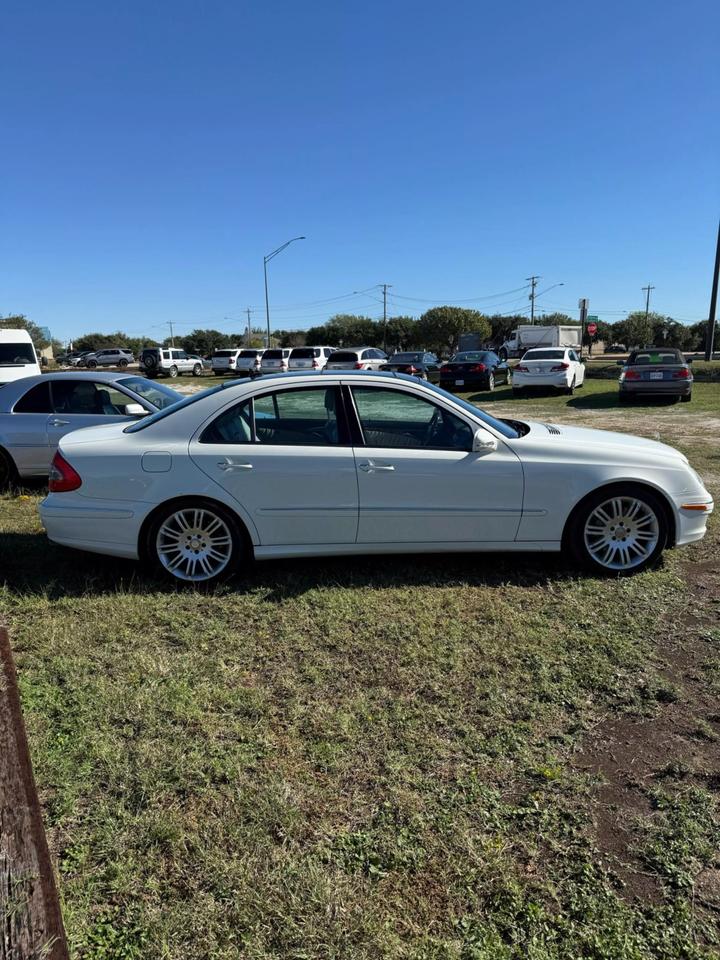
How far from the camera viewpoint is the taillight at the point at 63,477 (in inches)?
174

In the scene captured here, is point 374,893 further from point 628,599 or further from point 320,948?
point 628,599

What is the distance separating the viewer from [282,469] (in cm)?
434

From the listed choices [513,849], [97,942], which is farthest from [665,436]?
[97,942]

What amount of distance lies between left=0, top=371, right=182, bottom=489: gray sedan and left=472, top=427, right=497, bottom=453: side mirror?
14.9ft

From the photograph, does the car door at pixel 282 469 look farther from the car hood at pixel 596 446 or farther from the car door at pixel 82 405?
the car door at pixel 82 405

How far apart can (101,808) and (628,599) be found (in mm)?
3320

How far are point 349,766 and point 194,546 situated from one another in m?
2.27

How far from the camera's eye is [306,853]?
221 cm

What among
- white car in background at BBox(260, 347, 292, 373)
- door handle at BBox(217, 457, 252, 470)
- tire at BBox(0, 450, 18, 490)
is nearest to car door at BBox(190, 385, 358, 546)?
door handle at BBox(217, 457, 252, 470)

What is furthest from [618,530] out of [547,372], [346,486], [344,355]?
[344,355]

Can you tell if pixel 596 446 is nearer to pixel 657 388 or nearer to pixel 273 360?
pixel 657 388

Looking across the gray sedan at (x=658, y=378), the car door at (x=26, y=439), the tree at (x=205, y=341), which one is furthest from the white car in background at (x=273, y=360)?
the tree at (x=205, y=341)

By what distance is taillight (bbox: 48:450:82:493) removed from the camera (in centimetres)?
443

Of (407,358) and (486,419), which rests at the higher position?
(407,358)
